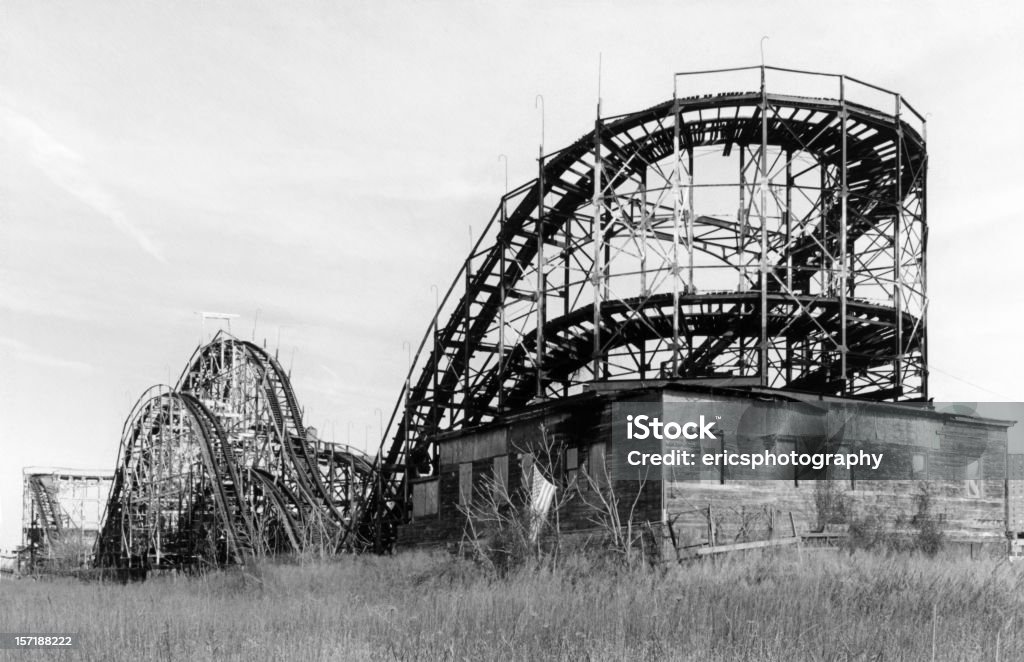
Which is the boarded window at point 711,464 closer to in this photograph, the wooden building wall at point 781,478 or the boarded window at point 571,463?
the wooden building wall at point 781,478

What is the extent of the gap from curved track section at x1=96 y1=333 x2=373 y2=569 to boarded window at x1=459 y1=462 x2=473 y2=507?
5.70 m

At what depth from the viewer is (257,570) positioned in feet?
98.2

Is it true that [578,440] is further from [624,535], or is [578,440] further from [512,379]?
[512,379]

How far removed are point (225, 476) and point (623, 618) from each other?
28.9 metres

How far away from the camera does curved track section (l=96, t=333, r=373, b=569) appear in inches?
A: 1503

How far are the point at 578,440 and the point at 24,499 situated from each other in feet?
139

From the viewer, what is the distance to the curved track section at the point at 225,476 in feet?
125

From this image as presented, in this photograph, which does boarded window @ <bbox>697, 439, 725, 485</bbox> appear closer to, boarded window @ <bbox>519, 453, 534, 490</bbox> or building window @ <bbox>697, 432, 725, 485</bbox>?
building window @ <bbox>697, 432, 725, 485</bbox>

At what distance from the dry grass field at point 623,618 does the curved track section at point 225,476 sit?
16.1m

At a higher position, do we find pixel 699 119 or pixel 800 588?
pixel 699 119

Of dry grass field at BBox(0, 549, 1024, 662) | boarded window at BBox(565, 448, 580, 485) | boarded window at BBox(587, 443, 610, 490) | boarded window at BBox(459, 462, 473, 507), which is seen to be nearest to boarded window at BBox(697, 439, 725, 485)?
boarded window at BBox(587, 443, 610, 490)

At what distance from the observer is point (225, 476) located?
133ft

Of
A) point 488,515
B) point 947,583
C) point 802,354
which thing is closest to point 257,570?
point 488,515

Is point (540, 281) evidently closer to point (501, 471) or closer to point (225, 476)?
point (501, 471)
